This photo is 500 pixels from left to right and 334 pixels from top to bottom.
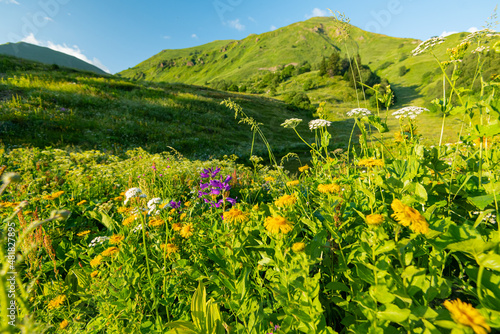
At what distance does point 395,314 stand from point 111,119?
15.0m

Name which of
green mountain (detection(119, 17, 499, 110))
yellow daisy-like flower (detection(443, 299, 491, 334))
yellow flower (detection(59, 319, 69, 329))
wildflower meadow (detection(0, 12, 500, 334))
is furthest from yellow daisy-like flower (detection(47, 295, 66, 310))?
green mountain (detection(119, 17, 499, 110))

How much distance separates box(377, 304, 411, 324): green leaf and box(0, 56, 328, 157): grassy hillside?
20.1ft

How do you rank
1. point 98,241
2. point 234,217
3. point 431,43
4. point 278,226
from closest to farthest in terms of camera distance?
point 278,226
point 234,217
point 98,241
point 431,43

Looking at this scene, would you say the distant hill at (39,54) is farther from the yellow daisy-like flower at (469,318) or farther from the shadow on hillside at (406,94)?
the yellow daisy-like flower at (469,318)

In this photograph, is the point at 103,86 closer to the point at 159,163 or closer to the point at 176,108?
the point at 176,108

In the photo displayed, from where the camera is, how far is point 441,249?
A: 1166mm

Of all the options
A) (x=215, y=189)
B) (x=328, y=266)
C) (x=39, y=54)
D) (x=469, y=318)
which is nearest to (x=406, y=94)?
(x=215, y=189)

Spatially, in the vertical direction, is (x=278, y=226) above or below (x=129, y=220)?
above

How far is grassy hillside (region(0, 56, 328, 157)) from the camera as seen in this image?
9.77 m

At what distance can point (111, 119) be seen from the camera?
1275 cm

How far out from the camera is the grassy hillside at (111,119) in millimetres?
9773

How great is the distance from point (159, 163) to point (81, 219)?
2.79m

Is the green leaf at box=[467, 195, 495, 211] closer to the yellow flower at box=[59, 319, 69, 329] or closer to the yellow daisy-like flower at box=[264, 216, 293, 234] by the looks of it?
the yellow daisy-like flower at box=[264, 216, 293, 234]

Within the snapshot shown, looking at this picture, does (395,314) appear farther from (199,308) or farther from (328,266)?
(199,308)
